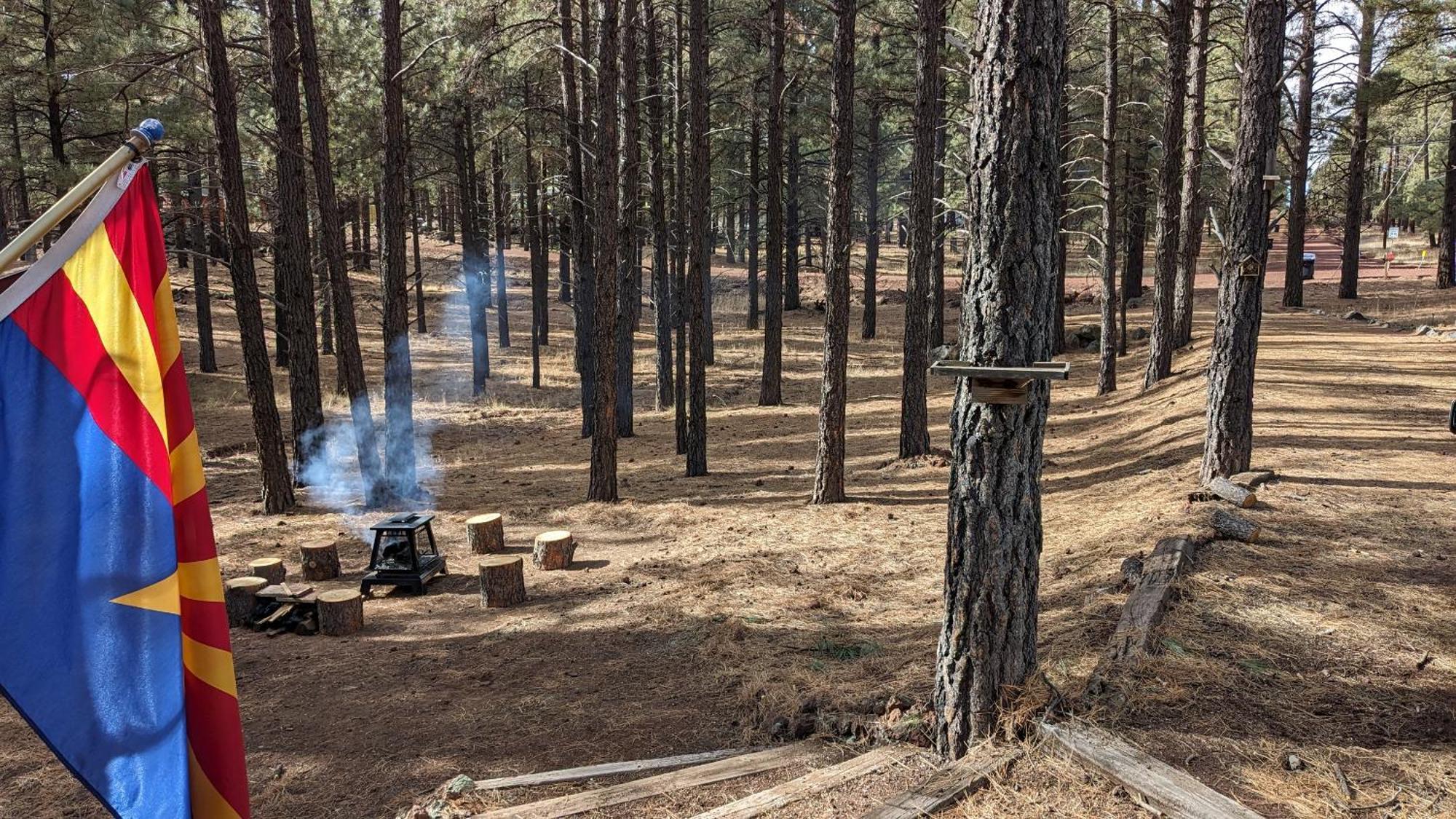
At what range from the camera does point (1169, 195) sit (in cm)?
1789

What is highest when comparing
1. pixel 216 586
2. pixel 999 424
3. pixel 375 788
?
pixel 999 424

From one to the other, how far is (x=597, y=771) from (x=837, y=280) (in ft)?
27.1

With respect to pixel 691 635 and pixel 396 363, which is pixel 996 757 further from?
pixel 396 363

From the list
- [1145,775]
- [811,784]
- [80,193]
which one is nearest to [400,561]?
[811,784]

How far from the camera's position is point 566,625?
28.6ft

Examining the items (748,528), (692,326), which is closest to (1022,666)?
(748,528)

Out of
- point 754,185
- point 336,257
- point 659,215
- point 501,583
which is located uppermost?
point 754,185

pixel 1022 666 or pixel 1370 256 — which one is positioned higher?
pixel 1370 256

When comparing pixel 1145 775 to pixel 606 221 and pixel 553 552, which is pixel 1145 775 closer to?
pixel 553 552

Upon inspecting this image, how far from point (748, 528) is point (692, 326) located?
4.58 meters

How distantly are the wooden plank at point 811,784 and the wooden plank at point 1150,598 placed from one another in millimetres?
1597

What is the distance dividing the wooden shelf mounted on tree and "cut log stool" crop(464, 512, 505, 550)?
320 inches

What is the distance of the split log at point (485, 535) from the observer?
11.4 m

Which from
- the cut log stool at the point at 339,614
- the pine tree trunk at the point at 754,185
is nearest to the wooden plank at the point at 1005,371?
the cut log stool at the point at 339,614
